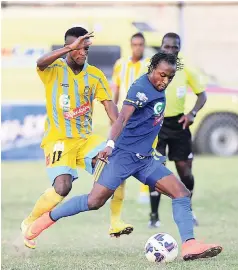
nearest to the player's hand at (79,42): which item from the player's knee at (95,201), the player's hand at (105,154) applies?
the player's hand at (105,154)

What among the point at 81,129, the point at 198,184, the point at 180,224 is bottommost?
the point at 198,184

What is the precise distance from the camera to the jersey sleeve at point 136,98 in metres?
7.86

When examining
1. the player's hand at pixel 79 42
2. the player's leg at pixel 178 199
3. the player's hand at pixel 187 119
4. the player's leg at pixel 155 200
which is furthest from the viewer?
the player's leg at pixel 155 200

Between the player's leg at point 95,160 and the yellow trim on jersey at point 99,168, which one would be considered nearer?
the yellow trim on jersey at point 99,168

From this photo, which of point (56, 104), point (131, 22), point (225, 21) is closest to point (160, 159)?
point (56, 104)

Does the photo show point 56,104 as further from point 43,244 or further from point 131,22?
point 131,22

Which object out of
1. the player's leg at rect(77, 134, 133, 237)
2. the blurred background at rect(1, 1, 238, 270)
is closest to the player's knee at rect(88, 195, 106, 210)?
the player's leg at rect(77, 134, 133, 237)

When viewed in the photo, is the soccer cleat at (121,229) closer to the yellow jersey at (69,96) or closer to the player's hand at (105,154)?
the yellow jersey at (69,96)

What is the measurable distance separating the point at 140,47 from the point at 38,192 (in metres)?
3.01

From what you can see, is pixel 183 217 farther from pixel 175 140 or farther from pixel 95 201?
pixel 175 140

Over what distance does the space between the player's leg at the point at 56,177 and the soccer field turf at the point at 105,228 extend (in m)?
0.41

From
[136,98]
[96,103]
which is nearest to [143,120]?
[136,98]

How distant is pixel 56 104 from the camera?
28.3ft

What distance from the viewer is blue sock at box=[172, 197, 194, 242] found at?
793 centimetres
